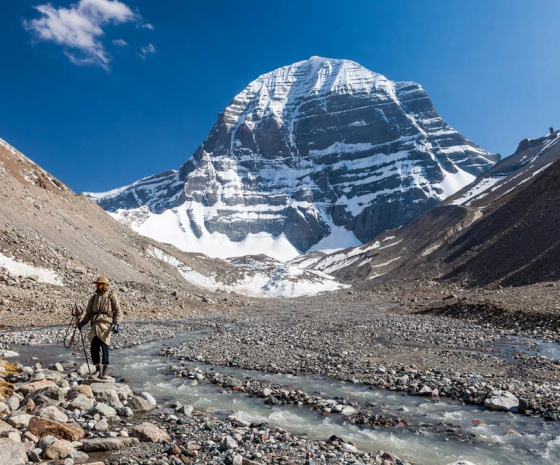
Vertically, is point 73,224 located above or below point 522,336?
above

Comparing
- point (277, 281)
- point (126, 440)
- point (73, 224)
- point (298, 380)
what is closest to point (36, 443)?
point (126, 440)

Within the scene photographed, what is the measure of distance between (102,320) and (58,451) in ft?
22.6

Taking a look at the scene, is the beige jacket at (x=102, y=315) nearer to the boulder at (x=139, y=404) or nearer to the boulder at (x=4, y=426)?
the boulder at (x=139, y=404)

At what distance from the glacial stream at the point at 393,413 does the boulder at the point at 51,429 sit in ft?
12.9

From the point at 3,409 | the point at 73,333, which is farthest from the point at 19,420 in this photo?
the point at 73,333

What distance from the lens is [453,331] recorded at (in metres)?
27.3

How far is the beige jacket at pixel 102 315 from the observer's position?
13.7 metres

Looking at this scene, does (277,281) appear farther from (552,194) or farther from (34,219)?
(34,219)

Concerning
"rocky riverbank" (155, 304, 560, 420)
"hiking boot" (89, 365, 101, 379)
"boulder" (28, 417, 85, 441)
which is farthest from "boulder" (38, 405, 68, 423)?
"rocky riverbank" (155, 304, 560, 420)

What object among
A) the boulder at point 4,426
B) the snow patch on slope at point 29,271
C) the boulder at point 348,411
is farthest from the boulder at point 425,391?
the snow patch on slope at point 29,271

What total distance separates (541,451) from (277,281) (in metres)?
96.5

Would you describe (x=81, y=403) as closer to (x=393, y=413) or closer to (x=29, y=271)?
(x=393, y=413)

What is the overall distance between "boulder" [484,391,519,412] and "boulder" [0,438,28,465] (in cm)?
1130

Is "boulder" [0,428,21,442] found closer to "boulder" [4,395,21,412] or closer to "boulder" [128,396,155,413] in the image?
"boulder" [4,395,21,412]
